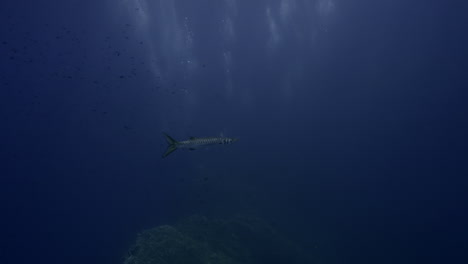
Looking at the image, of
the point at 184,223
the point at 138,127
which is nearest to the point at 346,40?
the point at 184,223

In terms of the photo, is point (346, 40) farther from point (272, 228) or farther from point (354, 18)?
point (272, 228)

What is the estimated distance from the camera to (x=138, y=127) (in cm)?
5925

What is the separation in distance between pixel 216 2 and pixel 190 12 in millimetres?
3146

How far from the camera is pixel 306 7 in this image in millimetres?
32281

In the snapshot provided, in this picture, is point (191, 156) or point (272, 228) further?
point (191, 156)

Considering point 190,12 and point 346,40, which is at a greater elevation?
point 346,40

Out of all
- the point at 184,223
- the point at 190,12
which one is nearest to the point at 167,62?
the point at 190,12

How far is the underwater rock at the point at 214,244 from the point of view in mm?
12711

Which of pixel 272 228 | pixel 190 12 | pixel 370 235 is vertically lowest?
pixel 272 228

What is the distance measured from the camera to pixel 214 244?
49.7ft

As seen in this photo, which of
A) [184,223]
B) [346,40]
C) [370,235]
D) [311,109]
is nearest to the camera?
[184,223]

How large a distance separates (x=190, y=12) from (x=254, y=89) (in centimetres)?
2015

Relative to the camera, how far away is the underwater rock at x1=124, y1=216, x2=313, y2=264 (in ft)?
41.7

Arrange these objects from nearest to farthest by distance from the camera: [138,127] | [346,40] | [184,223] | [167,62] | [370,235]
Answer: [184,223] → [370,235] → [167,62] → [346,40] → [138,127]
